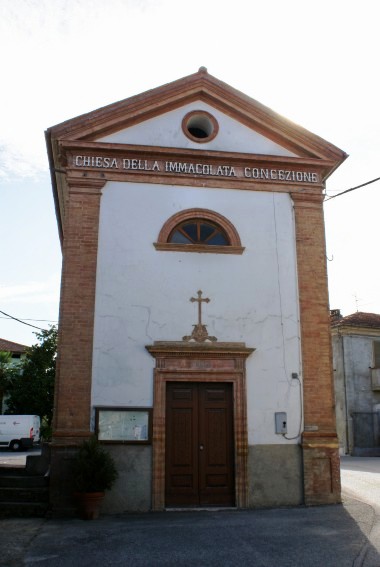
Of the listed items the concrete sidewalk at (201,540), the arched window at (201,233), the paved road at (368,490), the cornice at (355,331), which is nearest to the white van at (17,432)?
the cornice at (355,331)

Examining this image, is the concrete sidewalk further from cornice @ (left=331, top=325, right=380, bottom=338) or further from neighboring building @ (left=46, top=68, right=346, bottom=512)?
cornice @ (left=331, top=325, right=380, bottom=338)

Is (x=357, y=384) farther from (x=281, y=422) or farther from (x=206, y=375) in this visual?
(x=206, y=375)

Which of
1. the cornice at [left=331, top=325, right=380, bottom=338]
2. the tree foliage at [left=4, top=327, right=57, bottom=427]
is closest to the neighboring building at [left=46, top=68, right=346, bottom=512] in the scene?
the cornice at [left=331, top=325, right=380, bottom=338]

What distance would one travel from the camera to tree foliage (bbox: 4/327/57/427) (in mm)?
33188

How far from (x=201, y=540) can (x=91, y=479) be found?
2.55 metres

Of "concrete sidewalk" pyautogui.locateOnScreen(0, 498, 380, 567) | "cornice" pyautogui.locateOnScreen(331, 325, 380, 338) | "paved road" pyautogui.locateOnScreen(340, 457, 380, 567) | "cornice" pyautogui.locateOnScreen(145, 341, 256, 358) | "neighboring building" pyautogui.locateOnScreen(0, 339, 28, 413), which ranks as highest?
"neighboring building" pyautogui.locateOnScreen(0, 339, 28, 413)

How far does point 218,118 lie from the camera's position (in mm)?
12727

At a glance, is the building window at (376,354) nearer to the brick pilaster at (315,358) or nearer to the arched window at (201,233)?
the brick pilaster at (315,358)

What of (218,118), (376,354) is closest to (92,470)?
(218,118)

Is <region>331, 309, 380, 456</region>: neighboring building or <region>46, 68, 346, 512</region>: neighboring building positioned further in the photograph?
<region>331, 309, 380, 456</region>: neighboring building

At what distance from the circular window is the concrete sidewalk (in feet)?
25.5

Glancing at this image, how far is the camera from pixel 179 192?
12.1 m

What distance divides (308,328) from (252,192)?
10.4 feet

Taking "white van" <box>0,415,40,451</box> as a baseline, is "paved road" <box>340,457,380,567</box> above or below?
below
